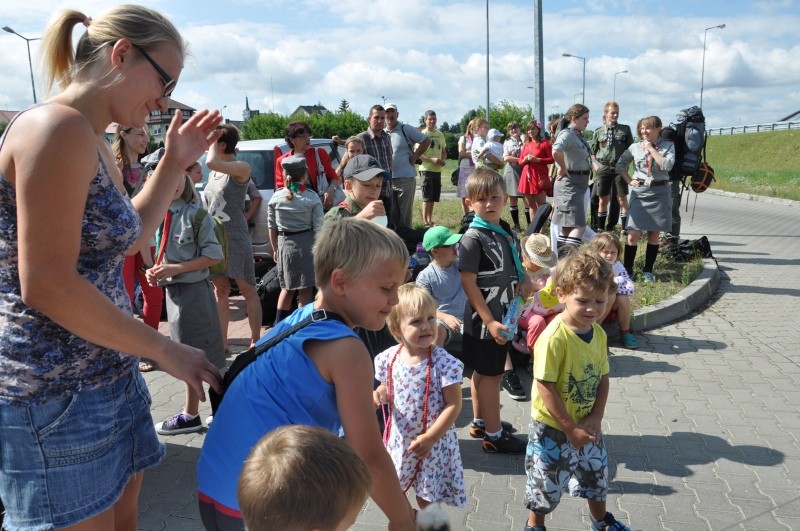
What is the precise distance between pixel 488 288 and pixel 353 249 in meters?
2.16

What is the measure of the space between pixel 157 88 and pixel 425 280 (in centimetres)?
304

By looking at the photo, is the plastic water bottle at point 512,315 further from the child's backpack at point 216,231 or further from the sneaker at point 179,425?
the sneaker at point 179,425

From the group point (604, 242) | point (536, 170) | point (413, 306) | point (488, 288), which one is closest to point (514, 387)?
point (488, 288)

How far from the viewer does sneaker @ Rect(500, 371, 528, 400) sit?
190 inches

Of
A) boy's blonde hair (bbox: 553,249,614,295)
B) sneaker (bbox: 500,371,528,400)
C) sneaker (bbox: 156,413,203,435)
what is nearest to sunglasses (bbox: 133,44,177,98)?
boy's blonde hair (bbox: 553,249,614,295)

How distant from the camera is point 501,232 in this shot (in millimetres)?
3797

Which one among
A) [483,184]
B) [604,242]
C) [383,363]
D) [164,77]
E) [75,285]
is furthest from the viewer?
[604,242]

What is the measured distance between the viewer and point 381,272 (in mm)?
1763

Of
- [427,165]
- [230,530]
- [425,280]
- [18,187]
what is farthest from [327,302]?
[427,165]

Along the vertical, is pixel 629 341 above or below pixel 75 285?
below

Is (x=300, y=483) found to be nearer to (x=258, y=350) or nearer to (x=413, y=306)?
(x=258, y=350)

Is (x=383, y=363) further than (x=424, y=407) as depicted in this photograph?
Yes

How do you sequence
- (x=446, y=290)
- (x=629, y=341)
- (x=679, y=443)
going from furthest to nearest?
1. (x=629, y=341)
2. (x=446, y=290)
3. (x=679, y=443)

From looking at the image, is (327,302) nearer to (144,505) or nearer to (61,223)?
(61,223)
